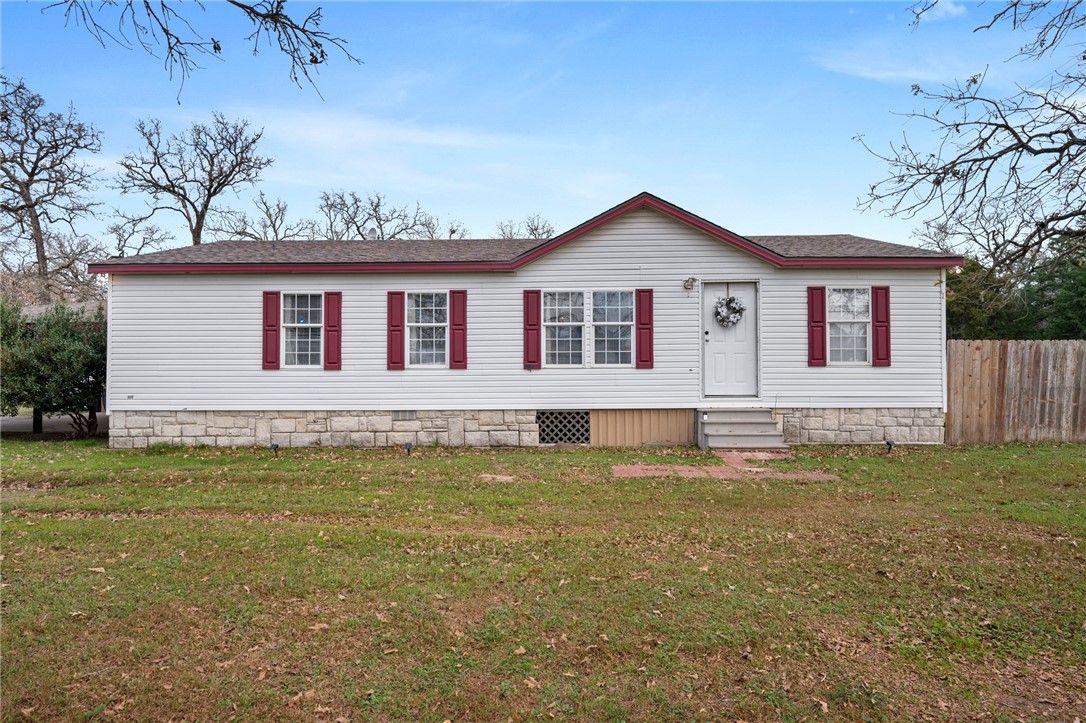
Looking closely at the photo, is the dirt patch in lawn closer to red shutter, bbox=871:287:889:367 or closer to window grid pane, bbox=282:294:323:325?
window grid pane, bbox=282:294:323:325

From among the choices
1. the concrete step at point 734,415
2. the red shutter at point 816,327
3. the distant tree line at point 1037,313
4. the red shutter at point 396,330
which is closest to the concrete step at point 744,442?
the concrete step at point 734,415

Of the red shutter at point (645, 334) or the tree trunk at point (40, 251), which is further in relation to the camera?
the tree trunk at point (40, 251)

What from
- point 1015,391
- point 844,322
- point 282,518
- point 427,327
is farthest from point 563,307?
point 1015,391

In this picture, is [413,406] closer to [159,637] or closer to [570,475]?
[570,475]

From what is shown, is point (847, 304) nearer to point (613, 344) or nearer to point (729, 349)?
point (729, 349)

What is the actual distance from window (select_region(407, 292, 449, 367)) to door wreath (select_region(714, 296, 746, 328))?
513 centimetres

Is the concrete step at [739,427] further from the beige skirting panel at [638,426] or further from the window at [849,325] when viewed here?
the window at [849,325]

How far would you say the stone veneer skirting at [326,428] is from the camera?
11.0 metres

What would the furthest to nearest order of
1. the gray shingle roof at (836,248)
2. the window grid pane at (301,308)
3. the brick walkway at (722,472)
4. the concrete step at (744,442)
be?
the window grid pane at (301,308) → the gray shingle roof at (836,248) → the concrete step at (744,442) → the brick walkway at (722,472)

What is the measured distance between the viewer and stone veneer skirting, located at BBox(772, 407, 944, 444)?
35.9 feet

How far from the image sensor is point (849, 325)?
36.3 feet

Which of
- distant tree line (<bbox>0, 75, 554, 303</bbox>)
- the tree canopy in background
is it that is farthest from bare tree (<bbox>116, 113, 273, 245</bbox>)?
the tree canopy in background

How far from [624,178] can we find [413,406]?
12318 millimetres

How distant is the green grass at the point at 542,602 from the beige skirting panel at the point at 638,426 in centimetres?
365
